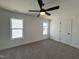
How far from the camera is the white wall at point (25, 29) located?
14.5 ft

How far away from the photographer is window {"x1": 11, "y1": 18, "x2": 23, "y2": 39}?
495cm

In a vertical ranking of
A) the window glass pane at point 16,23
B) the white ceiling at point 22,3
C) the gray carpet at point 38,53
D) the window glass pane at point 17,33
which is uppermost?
the white ceiling at point 22,3

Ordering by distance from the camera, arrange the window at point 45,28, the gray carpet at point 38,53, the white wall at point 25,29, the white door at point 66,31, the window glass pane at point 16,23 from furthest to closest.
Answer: the window at point 45,28 < the white door at point 66,31 < the window glass pane at point 16,23 < the white wall at point 25,29 < the gray carpet at point 38,53

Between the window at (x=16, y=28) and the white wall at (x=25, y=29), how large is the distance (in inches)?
9.2

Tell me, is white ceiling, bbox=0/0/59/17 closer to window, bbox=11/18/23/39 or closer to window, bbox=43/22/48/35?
window, bbox=11/18/23/39

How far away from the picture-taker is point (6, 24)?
4.57 metres

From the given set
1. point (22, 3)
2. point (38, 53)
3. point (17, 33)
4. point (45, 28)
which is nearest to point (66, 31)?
point (45, 28)

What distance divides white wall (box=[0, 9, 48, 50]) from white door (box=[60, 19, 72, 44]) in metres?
1.86

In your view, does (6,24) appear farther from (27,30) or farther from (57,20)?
(57,20)

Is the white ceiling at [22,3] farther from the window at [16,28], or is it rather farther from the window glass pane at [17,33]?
the window glass pane at [17,33]

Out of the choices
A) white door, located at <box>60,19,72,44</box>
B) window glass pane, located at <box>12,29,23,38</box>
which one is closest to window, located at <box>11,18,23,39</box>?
window glass pane, located at <box>12,29,23,38</box>

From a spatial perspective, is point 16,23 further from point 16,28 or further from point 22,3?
point 22,3

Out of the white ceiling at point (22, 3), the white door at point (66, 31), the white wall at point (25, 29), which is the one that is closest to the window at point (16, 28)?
the white wall at point (25, 29)

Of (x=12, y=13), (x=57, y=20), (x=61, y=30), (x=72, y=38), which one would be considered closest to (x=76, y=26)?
(x=72, y=38)
